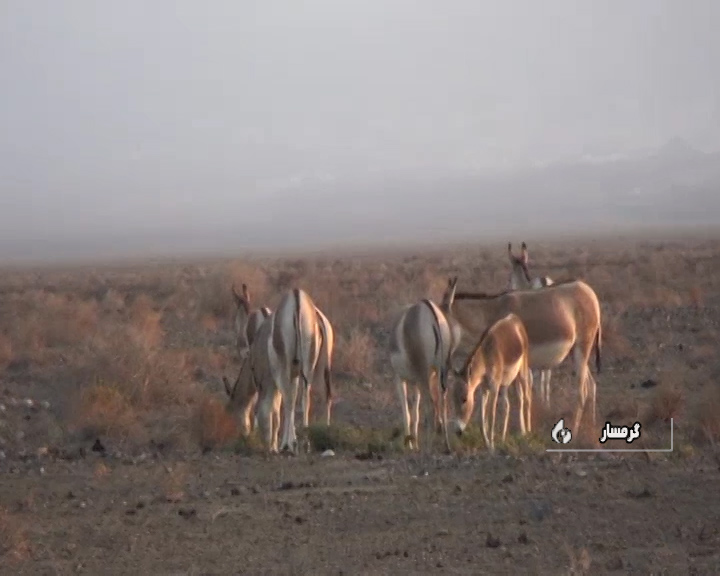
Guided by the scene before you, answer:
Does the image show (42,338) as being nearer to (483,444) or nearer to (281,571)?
(483,444)

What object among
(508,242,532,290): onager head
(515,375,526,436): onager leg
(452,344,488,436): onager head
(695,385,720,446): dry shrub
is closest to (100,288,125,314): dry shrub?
(508,242,532,290): onager head

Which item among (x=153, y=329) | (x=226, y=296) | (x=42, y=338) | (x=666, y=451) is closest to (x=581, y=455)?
(x=666, y=451)

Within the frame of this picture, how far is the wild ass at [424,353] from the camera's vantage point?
12953 millimetres

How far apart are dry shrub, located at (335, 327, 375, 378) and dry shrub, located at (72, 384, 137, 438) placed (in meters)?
4.72

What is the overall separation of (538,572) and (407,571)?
3.08 ft

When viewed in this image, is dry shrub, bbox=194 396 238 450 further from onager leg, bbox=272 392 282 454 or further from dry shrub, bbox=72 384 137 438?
Result: dry shrub, bbox=72 384 137 438

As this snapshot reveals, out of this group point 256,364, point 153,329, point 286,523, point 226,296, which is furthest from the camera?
point 226,296

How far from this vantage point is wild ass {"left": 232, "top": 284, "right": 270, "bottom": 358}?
16384 mm

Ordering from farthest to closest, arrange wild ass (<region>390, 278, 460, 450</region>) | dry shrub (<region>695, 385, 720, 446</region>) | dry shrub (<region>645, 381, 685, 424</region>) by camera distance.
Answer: dry shrub (<region>645, 381, 685, 424</region>) < dry shrub (<region>695, 385, 720, 446</region>) < wild ass (<region>390, 278, 460, 450</region>)

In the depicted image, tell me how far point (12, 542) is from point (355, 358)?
1227 centimetres

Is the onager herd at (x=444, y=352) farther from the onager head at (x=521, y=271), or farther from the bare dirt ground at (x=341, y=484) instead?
the onager head at (x=521, y=271)

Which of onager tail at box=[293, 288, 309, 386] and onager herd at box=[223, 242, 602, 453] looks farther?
onager tail at box=[293, 288, 309, 386]

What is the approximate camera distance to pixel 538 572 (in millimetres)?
7848

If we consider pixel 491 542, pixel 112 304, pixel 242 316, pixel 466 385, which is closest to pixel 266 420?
pixel 466 385
